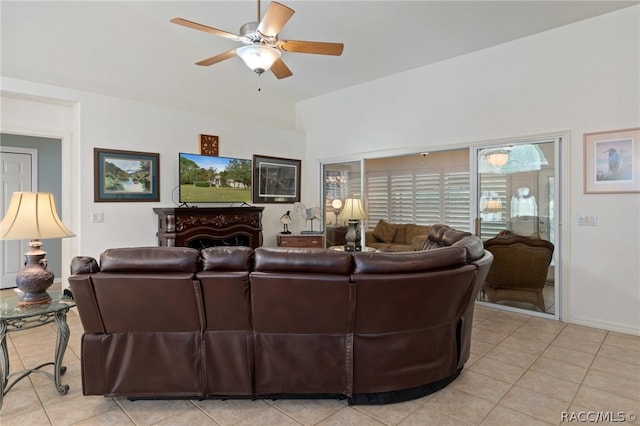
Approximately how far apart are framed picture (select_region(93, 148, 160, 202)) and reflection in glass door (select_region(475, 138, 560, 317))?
14.5 feet

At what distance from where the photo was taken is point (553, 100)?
3.88 m

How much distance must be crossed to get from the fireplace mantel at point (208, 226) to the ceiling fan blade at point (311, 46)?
261 cm

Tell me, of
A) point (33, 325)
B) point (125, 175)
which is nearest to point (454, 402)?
point (33, 325)

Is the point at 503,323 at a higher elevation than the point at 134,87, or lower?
lower

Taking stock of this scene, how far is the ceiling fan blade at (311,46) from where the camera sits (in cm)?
300

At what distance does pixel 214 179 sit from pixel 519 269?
4360mm

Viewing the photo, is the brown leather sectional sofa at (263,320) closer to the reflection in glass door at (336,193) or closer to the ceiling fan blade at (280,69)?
the ceiling fan blade at (280,69)

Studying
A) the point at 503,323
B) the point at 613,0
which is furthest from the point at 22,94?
the point at 613,0

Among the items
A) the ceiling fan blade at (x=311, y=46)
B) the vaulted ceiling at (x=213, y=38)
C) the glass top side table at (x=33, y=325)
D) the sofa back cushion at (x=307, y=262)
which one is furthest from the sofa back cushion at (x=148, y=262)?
the vaulted ceiling at (x=213, y=38)

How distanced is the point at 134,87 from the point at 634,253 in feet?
20.4

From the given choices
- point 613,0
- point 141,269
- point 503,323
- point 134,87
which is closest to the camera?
point 141,269

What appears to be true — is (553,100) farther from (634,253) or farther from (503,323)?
(503,323)

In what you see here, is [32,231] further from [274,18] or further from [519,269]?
[519,269]

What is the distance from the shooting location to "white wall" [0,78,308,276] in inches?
164
